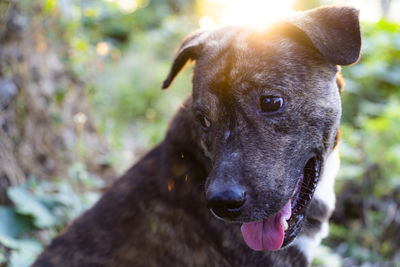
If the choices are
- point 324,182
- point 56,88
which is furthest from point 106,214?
point 56,88

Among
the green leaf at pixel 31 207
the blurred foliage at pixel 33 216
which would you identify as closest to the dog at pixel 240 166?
the blurred foliage at pixel 33 216

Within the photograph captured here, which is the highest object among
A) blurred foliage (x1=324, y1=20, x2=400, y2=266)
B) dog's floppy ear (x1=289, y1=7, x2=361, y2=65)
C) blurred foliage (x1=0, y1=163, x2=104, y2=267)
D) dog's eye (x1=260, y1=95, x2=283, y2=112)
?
dog's floppy ear (x1=289, y1=7, x2=361, y2=65)

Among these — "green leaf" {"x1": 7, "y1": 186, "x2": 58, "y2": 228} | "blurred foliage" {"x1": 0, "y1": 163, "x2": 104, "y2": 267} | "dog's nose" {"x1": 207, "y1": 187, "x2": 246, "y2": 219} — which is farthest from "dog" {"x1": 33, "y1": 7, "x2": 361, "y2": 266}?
"green leaf" {"x1": 7, "y1": 186, "x2": 58, "y2": 228}

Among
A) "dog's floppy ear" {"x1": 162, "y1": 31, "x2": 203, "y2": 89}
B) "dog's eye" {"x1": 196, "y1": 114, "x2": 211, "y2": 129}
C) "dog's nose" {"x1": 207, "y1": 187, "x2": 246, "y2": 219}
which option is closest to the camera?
"dog's nose" {"x1": 207, "y1": 187, "x2": 246, "y2": 219}

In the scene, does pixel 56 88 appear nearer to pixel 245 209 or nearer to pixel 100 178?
pixel 100 178

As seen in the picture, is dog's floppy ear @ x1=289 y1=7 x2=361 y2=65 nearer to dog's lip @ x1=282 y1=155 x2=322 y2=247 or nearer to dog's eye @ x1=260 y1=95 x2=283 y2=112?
dog's eye @ x1=260 y1=95 x2=283 y2=112

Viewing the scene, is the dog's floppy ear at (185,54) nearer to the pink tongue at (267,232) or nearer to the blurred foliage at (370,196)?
the pink tongue at (267,232)

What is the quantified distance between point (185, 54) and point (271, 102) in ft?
2.70

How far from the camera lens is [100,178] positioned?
558cm

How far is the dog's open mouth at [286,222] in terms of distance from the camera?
2.39 meters

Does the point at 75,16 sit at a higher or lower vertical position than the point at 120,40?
higher

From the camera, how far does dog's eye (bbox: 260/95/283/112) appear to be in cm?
238

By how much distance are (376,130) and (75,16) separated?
458 centimetres

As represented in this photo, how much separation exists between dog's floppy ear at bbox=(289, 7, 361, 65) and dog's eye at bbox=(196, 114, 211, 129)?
0.83 meters
